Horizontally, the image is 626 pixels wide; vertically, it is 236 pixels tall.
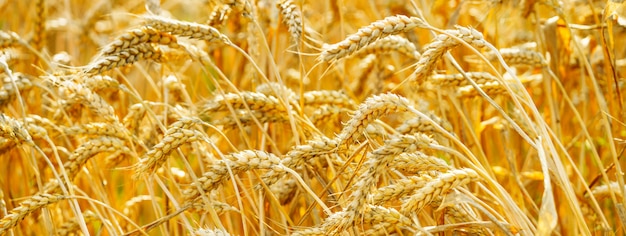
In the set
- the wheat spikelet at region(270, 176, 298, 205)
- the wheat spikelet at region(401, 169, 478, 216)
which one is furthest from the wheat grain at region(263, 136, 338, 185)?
the wheat spikelet at region(270, 176, 298, 205)

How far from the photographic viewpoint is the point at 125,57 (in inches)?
80.4

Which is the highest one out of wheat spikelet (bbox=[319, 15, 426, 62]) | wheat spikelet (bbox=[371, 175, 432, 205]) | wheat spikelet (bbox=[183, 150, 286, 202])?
wheat spikelet (bbox=[319, 15, 426, 62])

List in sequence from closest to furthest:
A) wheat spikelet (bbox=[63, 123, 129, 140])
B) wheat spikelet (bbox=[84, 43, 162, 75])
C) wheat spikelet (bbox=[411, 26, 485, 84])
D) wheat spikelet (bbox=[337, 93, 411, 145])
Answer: wheat spikelet (bbox=[337, 93, 411, 145]) → wheat spikelet (bbox=[411, 26, 485, 84]) → wheat spikelet (bbox=[84, 43, 162, 75]) → wheat spikelet (bbox=[63, 123, 129, 140])

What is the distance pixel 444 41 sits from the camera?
1676 mm

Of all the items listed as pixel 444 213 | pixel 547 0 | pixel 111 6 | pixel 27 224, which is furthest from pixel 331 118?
pixel 111 6

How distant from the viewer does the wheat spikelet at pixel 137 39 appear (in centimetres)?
201

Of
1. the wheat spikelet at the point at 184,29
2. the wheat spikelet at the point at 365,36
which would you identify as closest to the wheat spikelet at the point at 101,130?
the wheat spikelet at the point at 184,29

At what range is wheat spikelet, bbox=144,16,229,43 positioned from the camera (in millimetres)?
1983

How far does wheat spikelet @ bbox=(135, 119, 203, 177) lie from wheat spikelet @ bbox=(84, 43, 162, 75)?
0.90ft

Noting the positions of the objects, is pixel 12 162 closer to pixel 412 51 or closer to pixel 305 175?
pixel 305 175

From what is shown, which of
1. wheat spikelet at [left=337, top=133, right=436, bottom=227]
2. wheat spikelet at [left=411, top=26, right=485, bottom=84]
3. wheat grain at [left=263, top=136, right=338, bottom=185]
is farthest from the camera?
wheat grain at [left=263, top=136, right=338, bottom=185]

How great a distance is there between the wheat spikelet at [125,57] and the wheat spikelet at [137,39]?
0.04 feet

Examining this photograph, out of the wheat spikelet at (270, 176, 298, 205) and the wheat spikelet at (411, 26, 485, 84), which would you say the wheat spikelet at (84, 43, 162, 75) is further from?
the wheat spikelet at (411, 26, 485, 84)

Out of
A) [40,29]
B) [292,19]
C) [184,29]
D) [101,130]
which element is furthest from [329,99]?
[40,29]
